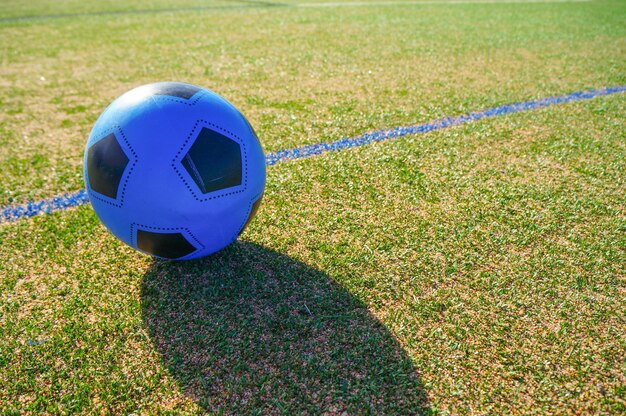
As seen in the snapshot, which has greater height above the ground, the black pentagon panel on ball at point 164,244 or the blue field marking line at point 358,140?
the black pentagon panel on ball at point 164,244

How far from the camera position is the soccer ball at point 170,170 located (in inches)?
106

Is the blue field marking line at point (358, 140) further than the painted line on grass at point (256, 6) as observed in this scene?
No

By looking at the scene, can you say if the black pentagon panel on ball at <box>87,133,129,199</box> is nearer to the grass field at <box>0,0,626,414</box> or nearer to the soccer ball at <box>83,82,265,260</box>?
the soccer ball at <box>83,82,265,260</box>

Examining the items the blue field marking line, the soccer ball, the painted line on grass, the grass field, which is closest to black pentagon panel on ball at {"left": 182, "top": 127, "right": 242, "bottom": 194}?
the soccer ball

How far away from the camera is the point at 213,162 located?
274cm

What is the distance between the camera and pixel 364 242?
3.47 metres

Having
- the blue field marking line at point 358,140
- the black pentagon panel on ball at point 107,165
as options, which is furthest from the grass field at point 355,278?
the black pentagon panel on ball at point 107,165

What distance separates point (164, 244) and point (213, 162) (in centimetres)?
57

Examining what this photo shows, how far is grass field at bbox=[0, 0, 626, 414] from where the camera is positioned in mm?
2395

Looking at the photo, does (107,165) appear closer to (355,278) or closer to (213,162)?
(213,162)

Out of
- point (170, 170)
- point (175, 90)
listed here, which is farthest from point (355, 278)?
point (175, 90)

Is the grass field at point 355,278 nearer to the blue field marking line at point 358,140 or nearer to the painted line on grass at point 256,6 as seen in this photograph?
the blue field marking line at point 358,140

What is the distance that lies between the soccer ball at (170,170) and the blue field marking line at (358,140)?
1400 millimetres

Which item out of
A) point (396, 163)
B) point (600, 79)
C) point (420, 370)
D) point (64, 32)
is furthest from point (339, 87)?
point (64, 32)
